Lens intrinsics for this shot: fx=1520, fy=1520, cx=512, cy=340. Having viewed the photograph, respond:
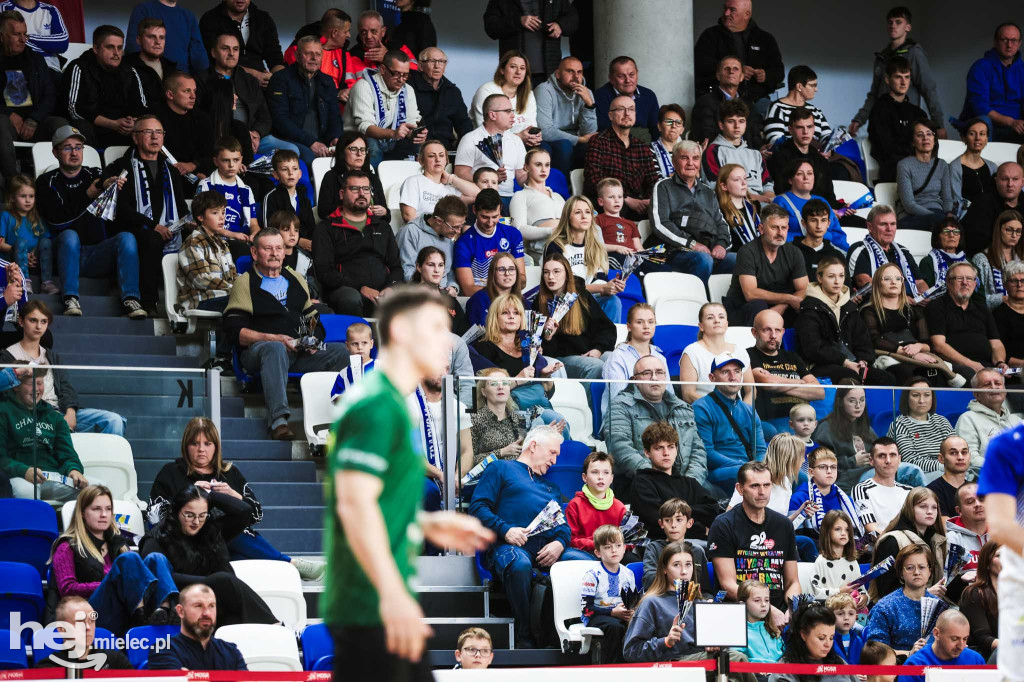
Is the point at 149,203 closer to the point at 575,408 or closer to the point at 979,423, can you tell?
the point at 575,408

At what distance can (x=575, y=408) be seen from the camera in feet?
28.7

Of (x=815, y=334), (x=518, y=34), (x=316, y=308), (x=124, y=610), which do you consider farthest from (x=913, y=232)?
(x=124, y=610)

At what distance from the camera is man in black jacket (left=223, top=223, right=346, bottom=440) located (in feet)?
31.2

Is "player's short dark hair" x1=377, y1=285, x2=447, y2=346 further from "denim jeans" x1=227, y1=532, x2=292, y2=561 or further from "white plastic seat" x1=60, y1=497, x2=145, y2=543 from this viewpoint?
"denim jeans" x1=227, y1=532, x2=292, y2=561

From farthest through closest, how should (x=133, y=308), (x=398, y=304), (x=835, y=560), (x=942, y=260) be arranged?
(x=942, y=260), (x=133, y=308), (x=835, y=560), (x=398, y=304)

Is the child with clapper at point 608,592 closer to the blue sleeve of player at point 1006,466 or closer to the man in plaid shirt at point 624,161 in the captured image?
the blue sleeve of player at point 1006,466

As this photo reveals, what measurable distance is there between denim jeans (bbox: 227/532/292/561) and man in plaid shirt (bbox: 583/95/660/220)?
4779mm

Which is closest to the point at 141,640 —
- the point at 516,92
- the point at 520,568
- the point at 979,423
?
the point at 520,568

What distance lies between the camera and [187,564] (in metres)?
7.95

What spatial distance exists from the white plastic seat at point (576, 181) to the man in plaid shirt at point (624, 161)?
→ 21 cm

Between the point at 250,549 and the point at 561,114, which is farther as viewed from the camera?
the point at 561,114

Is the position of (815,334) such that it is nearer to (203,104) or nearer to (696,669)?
(696,669)

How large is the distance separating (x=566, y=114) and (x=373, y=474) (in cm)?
973

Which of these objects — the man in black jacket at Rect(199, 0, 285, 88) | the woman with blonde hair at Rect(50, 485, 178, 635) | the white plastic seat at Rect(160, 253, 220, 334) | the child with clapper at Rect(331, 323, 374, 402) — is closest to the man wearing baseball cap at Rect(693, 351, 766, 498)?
the child with clapper at Rect(331, 323, 374, 402)
